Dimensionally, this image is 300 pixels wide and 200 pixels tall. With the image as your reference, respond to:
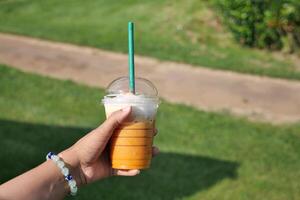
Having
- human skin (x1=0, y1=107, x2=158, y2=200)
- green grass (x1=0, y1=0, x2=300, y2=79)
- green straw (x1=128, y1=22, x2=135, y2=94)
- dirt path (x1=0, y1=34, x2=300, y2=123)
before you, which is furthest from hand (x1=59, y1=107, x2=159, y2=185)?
green grass (x1=0, y1=0, x2=300, y2=79)

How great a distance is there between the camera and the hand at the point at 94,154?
8.50 ft

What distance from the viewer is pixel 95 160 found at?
2729 millimetres

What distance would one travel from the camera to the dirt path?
855cm

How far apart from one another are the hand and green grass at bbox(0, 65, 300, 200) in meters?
2.91

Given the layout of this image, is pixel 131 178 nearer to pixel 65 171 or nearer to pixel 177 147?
pixel 177 147

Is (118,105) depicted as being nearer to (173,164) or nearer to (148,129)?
(148,129)

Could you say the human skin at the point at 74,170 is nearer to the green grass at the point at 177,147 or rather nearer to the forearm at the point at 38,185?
the forearm at the point at 38,185

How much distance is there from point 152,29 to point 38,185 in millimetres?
12518

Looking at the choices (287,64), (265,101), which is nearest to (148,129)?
(265,101)

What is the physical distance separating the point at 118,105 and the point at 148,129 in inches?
7.7

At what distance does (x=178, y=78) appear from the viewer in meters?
10.0

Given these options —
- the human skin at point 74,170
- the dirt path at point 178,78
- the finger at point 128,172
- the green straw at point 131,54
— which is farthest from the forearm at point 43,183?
the dirt path at point 178,78

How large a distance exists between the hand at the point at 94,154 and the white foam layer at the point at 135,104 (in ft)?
0.16

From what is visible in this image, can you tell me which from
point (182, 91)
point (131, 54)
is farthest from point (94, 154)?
point (182, 91)
